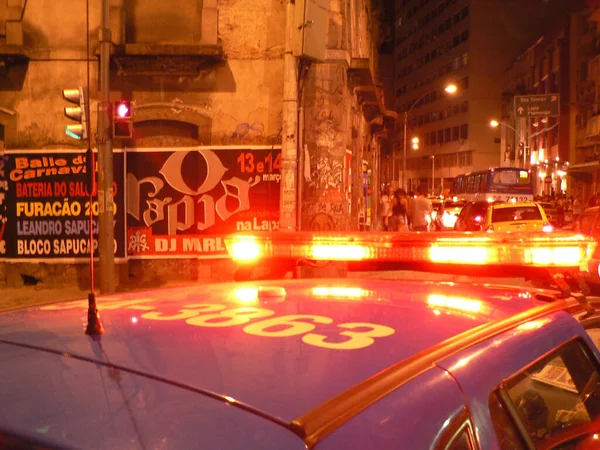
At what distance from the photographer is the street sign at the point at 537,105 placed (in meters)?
53.7

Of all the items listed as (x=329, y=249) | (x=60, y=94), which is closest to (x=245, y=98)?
(x=60, y=94)

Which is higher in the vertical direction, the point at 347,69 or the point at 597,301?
the point at 347,69

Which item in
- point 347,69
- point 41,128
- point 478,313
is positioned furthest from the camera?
point 347,69

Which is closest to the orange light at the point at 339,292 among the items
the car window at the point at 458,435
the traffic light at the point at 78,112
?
the car window at the point at 458,435

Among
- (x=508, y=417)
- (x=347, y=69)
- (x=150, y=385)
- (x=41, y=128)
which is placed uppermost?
(x=347, y=69)

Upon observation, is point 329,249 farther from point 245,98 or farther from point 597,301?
point 245,98

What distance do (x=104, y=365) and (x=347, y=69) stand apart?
14281 millimetres

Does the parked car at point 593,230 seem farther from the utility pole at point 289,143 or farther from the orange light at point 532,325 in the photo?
the orange light at point 532,325

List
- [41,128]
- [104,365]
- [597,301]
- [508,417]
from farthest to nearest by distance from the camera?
[41,128] → [597,301] → [508,417] → [104,365]

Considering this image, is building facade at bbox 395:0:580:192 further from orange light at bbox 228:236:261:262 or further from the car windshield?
orange light at bbox 228:236:261:262

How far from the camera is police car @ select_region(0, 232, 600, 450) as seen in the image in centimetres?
145

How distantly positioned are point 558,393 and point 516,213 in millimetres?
17341

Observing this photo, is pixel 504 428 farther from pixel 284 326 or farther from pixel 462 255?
pixel 462 255

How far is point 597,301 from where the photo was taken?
3.20 metres
